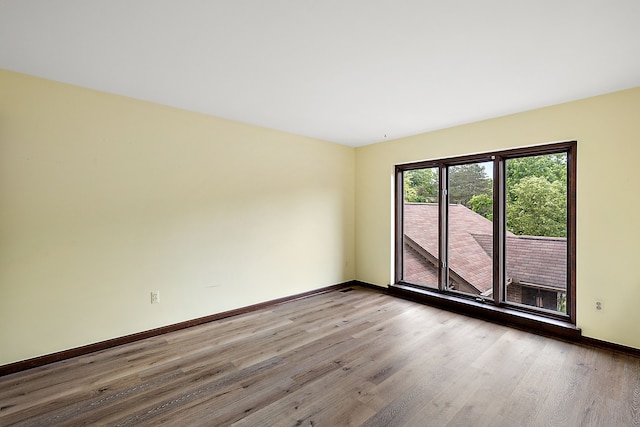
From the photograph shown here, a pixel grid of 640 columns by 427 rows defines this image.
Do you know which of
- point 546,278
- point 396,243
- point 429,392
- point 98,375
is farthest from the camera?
point 396,243

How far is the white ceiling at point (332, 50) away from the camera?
5.44 feet

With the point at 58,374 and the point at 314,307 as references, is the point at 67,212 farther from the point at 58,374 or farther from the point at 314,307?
the point at 314,307

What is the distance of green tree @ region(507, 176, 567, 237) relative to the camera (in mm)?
3164

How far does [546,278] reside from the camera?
129 inches

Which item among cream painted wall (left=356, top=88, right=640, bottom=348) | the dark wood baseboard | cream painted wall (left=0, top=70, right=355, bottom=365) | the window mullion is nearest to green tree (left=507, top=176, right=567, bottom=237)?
cream painted wall (left=356, top=88, right=640, bottom=348)

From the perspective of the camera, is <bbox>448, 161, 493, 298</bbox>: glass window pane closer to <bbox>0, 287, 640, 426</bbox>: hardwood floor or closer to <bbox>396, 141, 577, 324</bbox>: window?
<bbox>396, 141, 577, 324</bbox>: window

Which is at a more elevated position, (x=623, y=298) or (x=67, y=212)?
(x=67, y=212)

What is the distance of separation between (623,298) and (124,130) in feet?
16.4

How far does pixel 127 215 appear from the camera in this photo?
9.38 feet

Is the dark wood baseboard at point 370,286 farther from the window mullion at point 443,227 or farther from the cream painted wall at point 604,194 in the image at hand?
the cream painted wall at point 604,194

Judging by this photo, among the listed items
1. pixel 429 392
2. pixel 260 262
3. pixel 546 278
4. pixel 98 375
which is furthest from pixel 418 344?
pixel 98 375

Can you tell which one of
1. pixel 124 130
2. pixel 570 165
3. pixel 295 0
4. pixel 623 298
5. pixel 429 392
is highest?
pixel 295 0

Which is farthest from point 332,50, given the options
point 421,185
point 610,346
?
point 610,346

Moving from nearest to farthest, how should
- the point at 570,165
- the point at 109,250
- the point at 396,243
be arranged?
the point at 109,250
the point at 570,165
the point at 396,243
